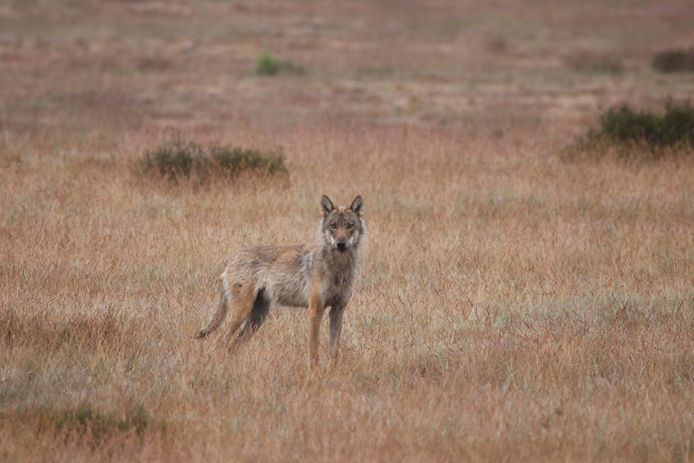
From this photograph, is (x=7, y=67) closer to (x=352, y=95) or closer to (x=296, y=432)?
(x=352, y=95)

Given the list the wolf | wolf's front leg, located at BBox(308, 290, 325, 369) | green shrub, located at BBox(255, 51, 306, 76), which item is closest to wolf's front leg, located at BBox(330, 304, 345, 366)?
the wolf

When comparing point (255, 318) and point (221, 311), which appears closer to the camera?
point (221, 311)

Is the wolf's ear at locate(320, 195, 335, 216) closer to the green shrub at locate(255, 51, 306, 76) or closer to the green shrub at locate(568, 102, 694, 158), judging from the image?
the green shrub at locate(568, 102, 694, 158)

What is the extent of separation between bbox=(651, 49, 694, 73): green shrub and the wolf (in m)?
37.1

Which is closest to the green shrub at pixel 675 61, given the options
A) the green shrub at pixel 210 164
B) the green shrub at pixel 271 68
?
the green shrub at pixel 271 68

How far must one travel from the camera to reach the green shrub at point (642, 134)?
19.2m

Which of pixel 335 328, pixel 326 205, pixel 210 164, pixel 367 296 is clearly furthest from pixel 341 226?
pixel 210 164

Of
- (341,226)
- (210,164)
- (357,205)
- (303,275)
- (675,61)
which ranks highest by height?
(357,205)

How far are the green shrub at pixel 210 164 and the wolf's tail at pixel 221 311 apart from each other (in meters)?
7.57

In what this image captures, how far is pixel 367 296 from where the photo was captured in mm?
10547

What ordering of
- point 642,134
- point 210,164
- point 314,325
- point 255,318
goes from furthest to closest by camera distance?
point 642,134, point 210,164, point 255,318, point 314,325

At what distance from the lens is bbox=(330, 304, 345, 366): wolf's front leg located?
830cm

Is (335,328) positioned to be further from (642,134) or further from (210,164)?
(642,134)

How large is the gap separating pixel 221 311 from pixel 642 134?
41.8 feet
